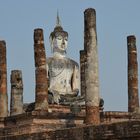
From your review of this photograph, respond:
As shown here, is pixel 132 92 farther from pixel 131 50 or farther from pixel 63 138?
pixel 63 138

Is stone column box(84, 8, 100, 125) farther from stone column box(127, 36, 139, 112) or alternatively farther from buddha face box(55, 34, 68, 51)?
buddha face box(55, 34, 68, 51)

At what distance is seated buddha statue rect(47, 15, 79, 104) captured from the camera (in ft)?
69.5

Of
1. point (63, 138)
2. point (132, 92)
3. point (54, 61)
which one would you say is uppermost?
point (54, 61)

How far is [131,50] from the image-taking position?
18438 mm

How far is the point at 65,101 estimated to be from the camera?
1948 centimetres

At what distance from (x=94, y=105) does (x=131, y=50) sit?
4521 millimetres

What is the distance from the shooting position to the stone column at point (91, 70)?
47.7ft

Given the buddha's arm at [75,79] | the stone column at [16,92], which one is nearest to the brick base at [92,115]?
the stone column at [16,92]

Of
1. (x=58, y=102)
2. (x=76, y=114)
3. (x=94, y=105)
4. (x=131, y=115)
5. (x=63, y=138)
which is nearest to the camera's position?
(x=63, y=138)

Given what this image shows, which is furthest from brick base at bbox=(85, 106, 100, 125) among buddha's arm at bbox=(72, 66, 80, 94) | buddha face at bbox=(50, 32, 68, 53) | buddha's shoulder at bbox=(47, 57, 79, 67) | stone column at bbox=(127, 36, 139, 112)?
buddha face at bbox=(50, 32, 68, 53)

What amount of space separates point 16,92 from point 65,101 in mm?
1995

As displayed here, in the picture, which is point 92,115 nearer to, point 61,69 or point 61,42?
point 61,69

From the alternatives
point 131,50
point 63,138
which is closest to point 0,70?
point 131,50

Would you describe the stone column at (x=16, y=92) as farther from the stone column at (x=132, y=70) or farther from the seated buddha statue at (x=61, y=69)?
the stone column at (x=132, y=70)
